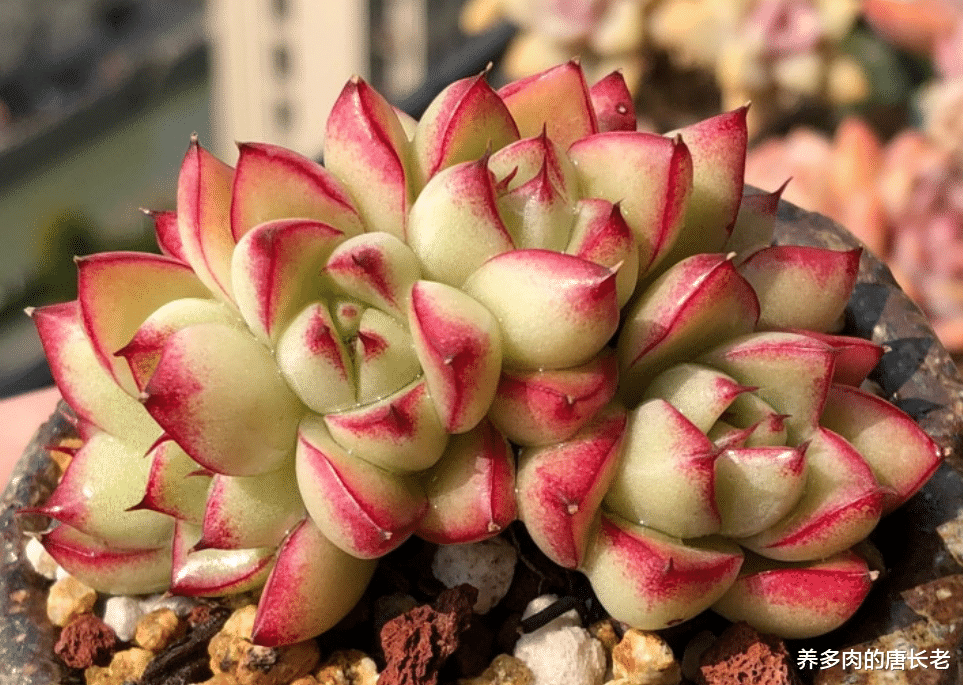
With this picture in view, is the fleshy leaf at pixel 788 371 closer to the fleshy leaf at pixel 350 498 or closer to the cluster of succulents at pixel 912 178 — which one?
the fleshy leaf at pixel 350 498

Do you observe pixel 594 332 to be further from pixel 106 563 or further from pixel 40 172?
pixel 40 172

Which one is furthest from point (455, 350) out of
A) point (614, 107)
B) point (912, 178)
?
point (912, 178)

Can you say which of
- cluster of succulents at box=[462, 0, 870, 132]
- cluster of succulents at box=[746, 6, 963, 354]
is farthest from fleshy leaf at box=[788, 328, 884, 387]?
cluster of succulents at box=[462, 0, 870, 132]

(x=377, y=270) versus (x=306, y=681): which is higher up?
(x=377, y=270)

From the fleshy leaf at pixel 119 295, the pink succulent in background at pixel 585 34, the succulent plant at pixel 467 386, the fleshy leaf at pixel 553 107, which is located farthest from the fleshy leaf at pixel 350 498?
the pink succulent in background at pixel 585 34

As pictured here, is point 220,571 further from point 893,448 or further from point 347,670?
point 893,448

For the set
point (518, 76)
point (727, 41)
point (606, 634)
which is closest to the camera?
point (606, 634)

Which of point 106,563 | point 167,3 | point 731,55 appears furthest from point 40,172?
point 106,563

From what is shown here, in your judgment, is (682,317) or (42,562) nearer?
(682,317)
